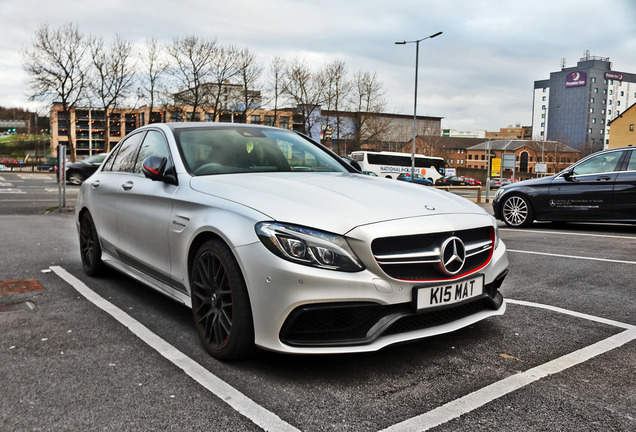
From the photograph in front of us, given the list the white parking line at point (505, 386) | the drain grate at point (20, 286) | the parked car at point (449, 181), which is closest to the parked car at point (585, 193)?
the white parking line at point (505, 386)

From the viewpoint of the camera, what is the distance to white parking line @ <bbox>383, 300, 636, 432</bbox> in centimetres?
238

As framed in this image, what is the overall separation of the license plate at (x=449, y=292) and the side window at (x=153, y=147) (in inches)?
86.3

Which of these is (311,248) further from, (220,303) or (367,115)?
(367,115)

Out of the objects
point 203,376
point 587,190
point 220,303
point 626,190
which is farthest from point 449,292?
point 587,190

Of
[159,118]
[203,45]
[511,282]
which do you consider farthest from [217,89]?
[511,282]

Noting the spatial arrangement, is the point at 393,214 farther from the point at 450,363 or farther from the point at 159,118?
the point at 159,118

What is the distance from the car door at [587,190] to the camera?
943 centimetres

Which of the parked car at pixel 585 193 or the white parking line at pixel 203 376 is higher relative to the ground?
the parked car at pixel 585 193

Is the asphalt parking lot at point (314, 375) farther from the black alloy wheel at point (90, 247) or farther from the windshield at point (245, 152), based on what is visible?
the windshield at point (245, 152)

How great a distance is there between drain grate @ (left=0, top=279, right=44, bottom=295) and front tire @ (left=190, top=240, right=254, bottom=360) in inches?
95.8

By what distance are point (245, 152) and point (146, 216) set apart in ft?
2.85

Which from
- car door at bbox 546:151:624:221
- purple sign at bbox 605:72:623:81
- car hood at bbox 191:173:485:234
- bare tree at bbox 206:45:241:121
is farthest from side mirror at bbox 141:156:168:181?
purple sign at bbox 605:72:623:81

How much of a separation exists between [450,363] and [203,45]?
51.0 meters

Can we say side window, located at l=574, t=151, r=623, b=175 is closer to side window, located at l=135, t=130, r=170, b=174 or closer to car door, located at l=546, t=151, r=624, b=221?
car door, located at l=546, t=151, r=624, b=221
